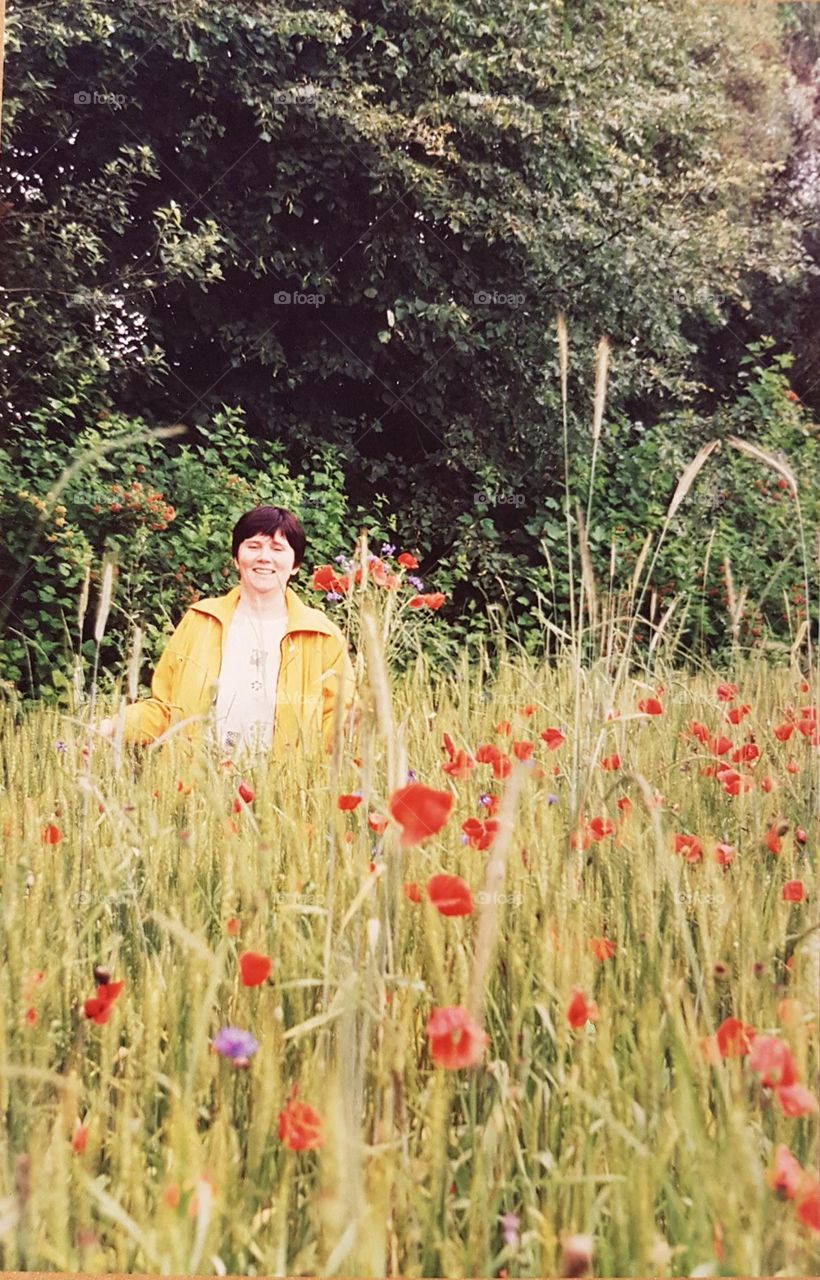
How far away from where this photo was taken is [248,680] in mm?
2078

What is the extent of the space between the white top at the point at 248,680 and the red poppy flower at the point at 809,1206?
1.20 meters

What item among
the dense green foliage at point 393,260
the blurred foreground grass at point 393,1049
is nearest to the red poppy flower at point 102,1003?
the blurred foreground grass at point 393,1049

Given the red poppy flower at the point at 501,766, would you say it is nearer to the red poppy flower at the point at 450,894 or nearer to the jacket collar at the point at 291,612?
the red poppy flower at the point at 450,894

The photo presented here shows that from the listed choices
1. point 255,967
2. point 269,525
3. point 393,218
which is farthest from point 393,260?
point 255,967

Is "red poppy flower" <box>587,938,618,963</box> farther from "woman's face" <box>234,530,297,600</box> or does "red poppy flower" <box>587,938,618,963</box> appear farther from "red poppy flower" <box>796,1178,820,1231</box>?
"woman's face" <box>234,530,297,600</box>

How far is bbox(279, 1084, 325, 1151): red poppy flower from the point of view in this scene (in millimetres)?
618

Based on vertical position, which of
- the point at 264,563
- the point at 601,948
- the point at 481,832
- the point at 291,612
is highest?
the point at 264,563

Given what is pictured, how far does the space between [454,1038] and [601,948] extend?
32cm

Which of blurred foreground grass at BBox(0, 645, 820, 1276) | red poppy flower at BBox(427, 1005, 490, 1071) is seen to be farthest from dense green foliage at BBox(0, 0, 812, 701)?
red poppy flower at BBox(427, 1005, 490, 1071)

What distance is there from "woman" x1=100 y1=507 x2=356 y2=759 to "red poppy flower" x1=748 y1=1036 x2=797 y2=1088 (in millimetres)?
1172

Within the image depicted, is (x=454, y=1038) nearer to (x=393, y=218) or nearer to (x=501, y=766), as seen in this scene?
(x=501, y=766)

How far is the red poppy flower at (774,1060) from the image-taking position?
0.60 m

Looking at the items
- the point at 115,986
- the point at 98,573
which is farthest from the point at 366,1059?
the point at 98,573

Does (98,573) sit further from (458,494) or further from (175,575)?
(458,494)
